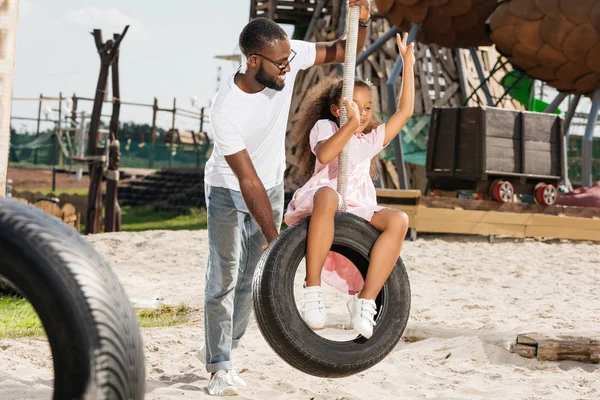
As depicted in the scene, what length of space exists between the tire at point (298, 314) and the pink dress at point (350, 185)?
0.55ft

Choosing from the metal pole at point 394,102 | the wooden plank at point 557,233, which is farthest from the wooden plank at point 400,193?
the wooden plank at point 557,233

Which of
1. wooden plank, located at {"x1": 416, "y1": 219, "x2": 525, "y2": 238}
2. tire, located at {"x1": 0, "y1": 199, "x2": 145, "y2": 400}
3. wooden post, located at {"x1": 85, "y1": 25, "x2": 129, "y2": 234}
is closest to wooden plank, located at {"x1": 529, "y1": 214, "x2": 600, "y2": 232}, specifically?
wooden plank, located at {"x1": 416, "y1": 219, "x2": 525, "y2": 238}

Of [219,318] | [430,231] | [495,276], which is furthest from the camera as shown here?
[430,231]

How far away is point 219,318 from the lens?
156 inches

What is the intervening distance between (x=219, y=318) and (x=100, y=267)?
2.26 m

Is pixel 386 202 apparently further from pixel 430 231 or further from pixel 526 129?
pixel 526 129

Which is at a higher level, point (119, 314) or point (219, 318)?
point (119, 314)

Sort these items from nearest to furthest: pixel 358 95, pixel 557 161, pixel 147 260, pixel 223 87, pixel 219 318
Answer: pixel 358 95 → pixel 223 87 → pixel 219 318 → pixel 147 260 → pixel 557 161

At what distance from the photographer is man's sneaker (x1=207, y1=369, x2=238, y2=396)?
4070mm

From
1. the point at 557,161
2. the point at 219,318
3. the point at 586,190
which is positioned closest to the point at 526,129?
the point at 557,161

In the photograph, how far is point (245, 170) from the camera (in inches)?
130

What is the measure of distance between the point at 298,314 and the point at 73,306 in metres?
1.40

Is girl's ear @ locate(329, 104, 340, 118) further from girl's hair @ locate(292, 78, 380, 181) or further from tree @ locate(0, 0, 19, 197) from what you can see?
tree @ locate(0, 0, 19, 197)

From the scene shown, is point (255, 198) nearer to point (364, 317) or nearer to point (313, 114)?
point (313, 114)
